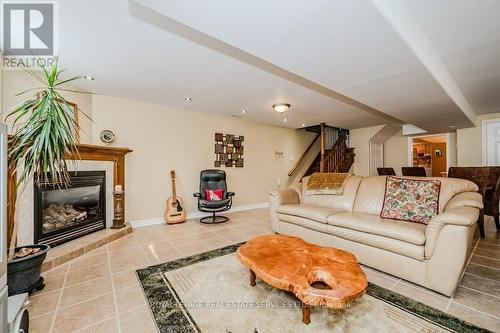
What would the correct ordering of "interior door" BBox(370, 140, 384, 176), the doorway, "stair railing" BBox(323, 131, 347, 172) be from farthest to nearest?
the doorway → "interior door" BBox(370, 140, 384, 176) → "stair railing" BBox(323, 131, 347, 172)

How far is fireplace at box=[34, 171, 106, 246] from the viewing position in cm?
251

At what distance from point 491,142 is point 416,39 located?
496 cm

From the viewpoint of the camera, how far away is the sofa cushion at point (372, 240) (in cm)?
189

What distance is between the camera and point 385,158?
7.21 m

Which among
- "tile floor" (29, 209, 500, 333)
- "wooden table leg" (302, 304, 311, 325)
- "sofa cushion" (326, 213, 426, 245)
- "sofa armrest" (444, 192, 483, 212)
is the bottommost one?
"tile floor" (29, 209, 500, 333)

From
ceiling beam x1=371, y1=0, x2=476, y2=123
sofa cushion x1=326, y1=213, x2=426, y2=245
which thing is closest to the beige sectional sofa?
sofa cushion x1=326, y1=213, x2=426, y2=245

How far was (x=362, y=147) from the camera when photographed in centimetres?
672

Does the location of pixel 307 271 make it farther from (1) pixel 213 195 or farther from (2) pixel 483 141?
(2) pixel 483 141

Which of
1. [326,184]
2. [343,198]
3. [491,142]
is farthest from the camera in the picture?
[491,142]

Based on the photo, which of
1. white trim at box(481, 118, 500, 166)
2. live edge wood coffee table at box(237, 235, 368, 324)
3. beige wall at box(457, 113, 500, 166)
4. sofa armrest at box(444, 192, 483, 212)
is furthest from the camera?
beige wall at box(457, 113, 500, 166)

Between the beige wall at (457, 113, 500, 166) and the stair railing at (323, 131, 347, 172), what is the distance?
2.71 m

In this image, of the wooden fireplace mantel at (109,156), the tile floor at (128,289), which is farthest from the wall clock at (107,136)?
the tile floor at (128,289)

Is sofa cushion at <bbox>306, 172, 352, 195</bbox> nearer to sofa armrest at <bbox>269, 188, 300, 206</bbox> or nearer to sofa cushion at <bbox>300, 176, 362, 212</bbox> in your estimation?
sofa cushion at <bbox>300, 176, 362, 212</bbox>

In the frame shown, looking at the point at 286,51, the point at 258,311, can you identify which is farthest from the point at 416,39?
the point at 258,311
